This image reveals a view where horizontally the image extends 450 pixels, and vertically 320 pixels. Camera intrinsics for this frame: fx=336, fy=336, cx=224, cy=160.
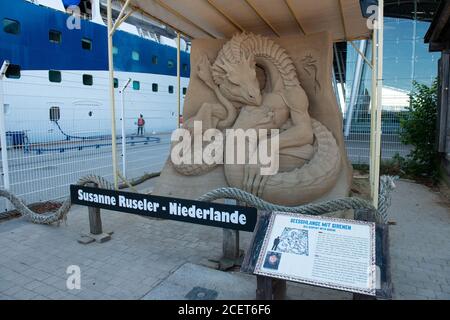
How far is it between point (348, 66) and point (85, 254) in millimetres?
14900

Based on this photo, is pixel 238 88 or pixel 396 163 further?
pixel 396 163

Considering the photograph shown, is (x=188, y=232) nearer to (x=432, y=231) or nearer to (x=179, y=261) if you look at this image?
(x=179, y=261)

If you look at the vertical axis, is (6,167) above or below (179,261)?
above

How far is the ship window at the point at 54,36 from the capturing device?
11781 mm

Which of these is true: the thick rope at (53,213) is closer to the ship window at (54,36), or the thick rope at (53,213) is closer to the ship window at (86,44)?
the ship window at (54,36)

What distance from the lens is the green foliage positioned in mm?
8266

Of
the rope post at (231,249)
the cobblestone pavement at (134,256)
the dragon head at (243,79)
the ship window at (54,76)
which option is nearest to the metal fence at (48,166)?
the cobblestone pavement at (134,256)

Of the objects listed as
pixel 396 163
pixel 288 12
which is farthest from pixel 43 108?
pixel 396 163

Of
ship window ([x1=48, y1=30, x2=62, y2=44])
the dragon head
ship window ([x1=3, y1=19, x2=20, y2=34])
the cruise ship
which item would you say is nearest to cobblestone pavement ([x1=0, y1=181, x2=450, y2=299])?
the dragon head

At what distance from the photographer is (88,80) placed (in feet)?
44.8

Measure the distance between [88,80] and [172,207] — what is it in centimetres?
1199

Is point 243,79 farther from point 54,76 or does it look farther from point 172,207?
point 54,76

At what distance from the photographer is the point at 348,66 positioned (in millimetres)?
15586

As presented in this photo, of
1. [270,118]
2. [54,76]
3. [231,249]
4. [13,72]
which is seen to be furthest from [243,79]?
[54,76]
